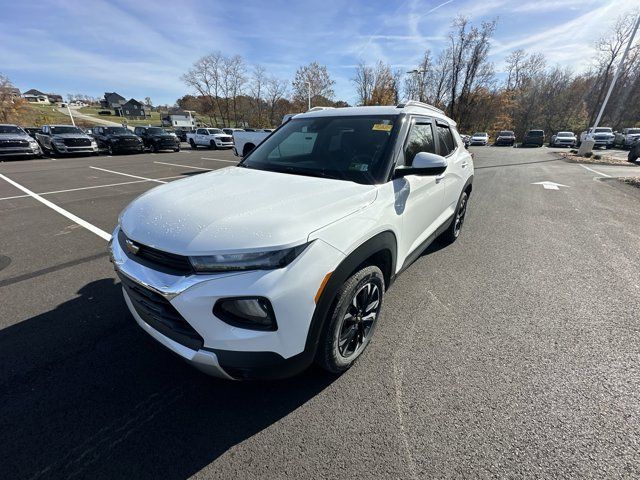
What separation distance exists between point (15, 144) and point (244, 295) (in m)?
19.8

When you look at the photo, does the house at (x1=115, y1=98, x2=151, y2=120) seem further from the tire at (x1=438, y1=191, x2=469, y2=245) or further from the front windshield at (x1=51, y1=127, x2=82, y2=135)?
the tire at (x1=438, y1=191, x2=469, y2=245)

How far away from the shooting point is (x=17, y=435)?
67.4 inches

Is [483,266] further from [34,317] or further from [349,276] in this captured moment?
[34,317]

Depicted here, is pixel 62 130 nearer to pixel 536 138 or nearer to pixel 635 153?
pixel 635 153

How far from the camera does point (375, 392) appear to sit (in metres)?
2.06

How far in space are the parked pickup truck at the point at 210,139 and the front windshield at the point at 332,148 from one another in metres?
22.7

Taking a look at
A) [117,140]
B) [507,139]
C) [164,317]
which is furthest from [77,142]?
[507,139]

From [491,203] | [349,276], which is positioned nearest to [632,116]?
[491,203]

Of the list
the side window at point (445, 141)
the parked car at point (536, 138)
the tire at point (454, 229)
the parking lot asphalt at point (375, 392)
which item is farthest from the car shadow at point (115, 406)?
the parked car at point (536, 138)

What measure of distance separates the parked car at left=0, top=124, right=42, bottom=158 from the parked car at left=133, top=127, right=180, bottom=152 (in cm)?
585

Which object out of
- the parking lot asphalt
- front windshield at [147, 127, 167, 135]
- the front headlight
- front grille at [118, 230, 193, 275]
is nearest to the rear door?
the parking lot asphalt

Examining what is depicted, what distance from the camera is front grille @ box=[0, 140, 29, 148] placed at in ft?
45.4

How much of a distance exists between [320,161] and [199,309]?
167 cm

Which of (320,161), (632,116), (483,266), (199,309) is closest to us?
(199,309)
